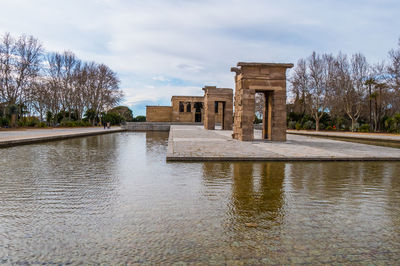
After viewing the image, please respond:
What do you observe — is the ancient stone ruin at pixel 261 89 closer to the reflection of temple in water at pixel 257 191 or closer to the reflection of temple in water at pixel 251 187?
the reflection of temple in water at pixel 251 187

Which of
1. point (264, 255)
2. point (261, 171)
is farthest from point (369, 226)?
point (261, 171)

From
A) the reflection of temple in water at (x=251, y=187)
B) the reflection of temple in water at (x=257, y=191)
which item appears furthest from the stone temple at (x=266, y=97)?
the reflection of temple in water at (x=257, y=191)

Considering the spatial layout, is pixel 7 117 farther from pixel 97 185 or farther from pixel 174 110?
pixel 97 185

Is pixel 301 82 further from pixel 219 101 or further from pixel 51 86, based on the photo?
pixel 51 86

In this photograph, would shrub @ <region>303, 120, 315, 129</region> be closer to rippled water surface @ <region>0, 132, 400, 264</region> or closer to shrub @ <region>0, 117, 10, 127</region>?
rippled water surface @ <region>0, 132, 400, 264</region>

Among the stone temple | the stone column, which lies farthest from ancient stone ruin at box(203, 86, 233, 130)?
the stone temple

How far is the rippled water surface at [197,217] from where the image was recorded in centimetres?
266

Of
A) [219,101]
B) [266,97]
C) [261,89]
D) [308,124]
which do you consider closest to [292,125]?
[308,124]

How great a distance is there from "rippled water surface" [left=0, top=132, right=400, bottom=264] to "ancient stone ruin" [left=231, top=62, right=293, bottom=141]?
835cm

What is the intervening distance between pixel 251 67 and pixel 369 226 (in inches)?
470

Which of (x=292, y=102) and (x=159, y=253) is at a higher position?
(x=292, y=102)

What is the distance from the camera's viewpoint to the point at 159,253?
2.66m

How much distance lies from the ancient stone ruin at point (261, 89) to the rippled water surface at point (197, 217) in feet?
27.4

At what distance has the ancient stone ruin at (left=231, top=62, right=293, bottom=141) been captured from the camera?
1445 centimetres
